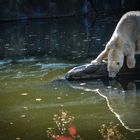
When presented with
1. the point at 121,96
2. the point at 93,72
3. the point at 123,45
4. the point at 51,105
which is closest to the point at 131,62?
the point at 123,45

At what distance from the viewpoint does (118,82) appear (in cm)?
1262

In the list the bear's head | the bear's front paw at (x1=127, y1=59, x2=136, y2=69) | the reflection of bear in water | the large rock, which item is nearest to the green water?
the large rock

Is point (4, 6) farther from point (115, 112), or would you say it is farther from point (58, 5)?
point (115, 112)

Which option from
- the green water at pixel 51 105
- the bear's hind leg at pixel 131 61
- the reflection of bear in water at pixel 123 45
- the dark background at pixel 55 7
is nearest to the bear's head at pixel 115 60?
the reflection of bear in water at pixel 123 45

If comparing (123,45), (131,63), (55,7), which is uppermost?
(123,45)

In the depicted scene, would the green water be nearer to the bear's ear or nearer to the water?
the water

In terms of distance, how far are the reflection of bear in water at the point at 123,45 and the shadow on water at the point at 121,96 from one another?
541 millimetres

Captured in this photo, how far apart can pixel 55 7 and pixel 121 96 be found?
102 ft

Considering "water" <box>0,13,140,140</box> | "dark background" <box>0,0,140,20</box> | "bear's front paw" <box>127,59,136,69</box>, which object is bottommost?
"dark background" <box>0,0,140,20</box>

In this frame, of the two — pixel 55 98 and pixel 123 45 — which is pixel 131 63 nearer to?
pixel 123 45

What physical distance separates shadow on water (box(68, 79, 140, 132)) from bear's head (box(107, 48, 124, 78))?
26cm

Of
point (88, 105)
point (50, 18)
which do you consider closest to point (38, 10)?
point (50, 18)

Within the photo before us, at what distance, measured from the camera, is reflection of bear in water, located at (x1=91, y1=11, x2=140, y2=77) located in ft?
42.5

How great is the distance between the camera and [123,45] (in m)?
13.2
